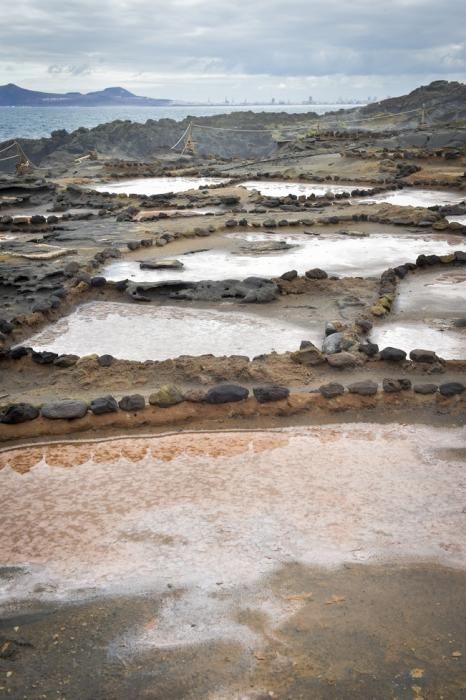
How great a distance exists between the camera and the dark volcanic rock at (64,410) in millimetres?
6105

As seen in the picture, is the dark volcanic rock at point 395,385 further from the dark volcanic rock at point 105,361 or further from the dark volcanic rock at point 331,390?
the dark volcanic rock at point 105,361

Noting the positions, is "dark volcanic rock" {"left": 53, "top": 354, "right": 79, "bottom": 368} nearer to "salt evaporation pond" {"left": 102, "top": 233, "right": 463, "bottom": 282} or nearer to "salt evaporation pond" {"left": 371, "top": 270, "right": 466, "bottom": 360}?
"salt evaporation pond" {"left": 371, "top": 270, "right": 466, "bottom": 360}

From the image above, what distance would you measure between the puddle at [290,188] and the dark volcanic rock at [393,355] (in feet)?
45.6

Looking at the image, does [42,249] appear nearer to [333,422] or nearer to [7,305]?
[7,305]

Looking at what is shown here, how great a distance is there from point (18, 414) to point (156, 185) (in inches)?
786

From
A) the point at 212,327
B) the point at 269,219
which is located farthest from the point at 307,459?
the point at 269,219

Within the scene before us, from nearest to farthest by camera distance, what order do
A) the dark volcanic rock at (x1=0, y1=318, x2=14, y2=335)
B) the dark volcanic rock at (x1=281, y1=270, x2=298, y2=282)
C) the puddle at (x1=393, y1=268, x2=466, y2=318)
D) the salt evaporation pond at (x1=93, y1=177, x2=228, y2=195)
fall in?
1. the dark volcanic rock at (x1=0, y1=318, x2=14, y2=335)
2. the puddle at (x1=393, y1=268, x2=466, y2=318)
3. the dark volcanic rock at (x1=281, y1=270, x2=298, y2=282)
4. the salt evaporation pond at (x1=93, y1=177, x2=228, y2=195)

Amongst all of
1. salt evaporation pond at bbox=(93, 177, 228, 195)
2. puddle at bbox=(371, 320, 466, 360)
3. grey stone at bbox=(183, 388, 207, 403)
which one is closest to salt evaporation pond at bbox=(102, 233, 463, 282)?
puddle at bbox=(371, 320, 466, 360)

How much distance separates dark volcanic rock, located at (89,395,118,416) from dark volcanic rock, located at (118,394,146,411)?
6 cm

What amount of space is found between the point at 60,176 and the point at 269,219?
1559 centimetres

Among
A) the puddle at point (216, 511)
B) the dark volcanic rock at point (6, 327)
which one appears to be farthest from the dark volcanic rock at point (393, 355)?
the dark volcanic rock at point (6, 327)

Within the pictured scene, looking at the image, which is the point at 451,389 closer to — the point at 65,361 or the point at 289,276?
the point at 65,361

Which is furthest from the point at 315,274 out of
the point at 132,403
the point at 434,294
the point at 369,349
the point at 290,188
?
the point at 290,188

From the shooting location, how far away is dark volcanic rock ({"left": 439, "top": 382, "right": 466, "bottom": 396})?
20.9ft
